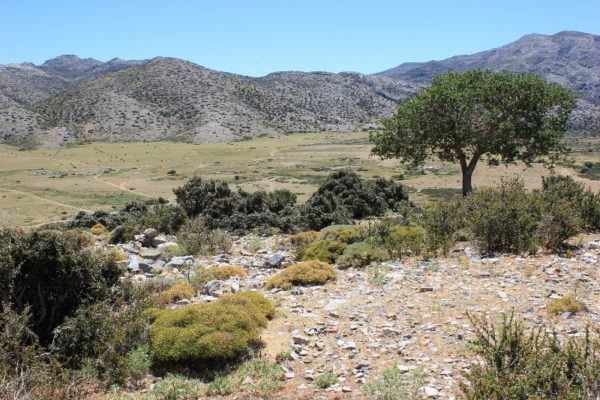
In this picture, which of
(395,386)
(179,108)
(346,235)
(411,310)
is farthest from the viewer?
(179,108)

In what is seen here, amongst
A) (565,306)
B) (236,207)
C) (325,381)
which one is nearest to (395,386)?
(325,381)

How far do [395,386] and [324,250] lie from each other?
8684 mm

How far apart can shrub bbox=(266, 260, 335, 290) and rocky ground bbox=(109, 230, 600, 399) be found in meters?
0.27

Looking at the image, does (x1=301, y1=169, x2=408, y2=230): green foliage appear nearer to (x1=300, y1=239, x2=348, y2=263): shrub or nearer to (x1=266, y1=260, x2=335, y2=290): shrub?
(x1=300, y1=239, x2=348, y2=263): shrub

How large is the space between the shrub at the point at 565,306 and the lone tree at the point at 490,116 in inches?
670

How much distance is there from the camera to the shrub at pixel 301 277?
1250 cm

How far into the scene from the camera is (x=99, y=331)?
834 centimetres

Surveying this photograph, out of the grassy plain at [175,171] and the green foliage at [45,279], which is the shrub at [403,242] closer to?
the green foliage at [45,279]

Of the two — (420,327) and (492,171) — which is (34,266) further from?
(492,171)

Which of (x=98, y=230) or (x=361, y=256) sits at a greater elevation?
(x=361, y=256)

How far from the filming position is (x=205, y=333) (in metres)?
8.56

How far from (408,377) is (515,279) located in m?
4.85

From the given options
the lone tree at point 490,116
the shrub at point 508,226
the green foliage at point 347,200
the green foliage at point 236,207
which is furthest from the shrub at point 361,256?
the lone tree at point 490,116

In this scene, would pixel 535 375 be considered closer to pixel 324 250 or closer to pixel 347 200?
pixel 324 250
